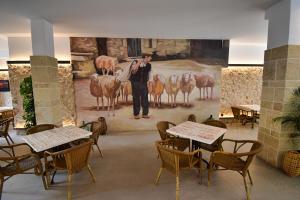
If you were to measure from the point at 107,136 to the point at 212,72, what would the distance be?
157 inches

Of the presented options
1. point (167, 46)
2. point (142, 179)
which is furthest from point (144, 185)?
point (167, 46)

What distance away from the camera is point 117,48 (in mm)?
5328

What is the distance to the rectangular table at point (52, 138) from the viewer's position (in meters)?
2.50

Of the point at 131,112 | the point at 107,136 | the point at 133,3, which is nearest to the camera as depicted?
the point at 133,3

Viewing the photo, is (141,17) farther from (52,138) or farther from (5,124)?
(5,124)

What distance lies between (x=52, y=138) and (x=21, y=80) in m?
3.75

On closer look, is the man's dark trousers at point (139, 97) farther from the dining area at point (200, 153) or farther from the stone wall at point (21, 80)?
the dining area at point (200, 153)

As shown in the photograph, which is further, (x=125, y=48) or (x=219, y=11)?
(x=125, y=48)

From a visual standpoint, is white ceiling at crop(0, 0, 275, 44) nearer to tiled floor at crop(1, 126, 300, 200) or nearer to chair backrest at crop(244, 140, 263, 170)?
chair backrest at crop(244, 140, 263, 170)

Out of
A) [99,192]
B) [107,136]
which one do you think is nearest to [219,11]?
[99,192]

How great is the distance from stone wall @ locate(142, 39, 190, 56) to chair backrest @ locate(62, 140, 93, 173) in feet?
12.4

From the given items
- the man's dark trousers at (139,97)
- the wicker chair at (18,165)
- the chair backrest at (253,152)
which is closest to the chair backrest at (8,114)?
the wicker chair at (18,165)

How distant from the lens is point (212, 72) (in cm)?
577

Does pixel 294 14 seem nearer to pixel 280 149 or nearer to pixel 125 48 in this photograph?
pixel 280 149
